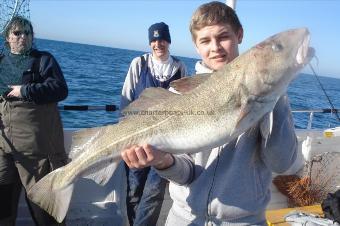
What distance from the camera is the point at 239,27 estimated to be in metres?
3.01

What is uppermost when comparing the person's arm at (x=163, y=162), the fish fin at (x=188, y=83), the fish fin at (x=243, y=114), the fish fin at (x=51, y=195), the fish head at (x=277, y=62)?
the fish head at (x=277, y=62)

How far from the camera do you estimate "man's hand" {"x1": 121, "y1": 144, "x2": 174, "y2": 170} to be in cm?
286

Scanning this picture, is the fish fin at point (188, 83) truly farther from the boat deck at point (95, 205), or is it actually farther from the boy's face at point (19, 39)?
the boat deck at point (95, 205)

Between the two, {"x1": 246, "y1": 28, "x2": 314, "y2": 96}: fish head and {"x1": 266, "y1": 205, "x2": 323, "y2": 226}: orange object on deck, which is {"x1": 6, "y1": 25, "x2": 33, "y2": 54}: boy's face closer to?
{"x1": 246, "y1": 28, "x2": 314, "y2": 96}: fish head

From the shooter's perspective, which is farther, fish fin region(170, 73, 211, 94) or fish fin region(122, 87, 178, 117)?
fish fin region(122, 87, 178, 117)

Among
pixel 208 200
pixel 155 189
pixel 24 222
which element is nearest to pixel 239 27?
pixel 208 200

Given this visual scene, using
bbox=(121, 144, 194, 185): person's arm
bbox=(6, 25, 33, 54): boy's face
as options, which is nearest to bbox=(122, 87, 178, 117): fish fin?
bbox=(121, 144, 194, 185): person's arm

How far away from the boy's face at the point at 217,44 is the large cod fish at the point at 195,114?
0.51ft

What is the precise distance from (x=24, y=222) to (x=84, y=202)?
36.6 inches

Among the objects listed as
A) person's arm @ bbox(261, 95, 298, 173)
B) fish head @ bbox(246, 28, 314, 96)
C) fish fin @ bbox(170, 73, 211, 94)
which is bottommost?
person's arm @ bbox(261, 95, 298, 173)

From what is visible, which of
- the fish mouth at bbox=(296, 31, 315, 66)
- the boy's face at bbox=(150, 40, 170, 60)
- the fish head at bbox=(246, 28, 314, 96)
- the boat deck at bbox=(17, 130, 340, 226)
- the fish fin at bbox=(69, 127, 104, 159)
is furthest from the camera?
the boy's face at bbox=(150, 40, 170, 60)

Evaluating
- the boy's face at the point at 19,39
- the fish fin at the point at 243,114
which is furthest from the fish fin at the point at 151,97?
the boy's face at the point at 19,39

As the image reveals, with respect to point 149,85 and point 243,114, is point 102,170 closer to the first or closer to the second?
point 243,114

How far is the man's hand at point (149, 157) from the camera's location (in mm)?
2859
